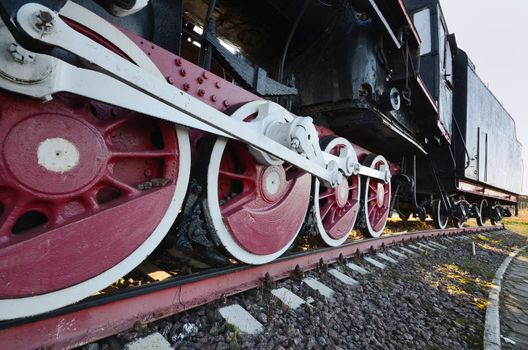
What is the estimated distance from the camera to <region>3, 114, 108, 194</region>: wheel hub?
84 centimetres

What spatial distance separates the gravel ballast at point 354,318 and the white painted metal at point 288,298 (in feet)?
0.11

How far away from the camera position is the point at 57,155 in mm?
912

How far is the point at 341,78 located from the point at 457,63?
16.2 feet

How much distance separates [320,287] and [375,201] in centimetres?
175

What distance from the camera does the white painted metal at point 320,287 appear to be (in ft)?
5.69

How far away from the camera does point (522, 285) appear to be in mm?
2902

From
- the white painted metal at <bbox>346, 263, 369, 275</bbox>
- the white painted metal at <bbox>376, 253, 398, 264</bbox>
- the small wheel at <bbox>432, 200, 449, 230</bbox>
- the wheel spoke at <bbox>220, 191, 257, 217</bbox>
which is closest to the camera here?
the wheel spoke at <bbox>220, 191, 257, 217</bbox>

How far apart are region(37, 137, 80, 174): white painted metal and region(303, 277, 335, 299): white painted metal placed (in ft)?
4.81

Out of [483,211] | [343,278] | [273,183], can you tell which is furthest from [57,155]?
[483,211]

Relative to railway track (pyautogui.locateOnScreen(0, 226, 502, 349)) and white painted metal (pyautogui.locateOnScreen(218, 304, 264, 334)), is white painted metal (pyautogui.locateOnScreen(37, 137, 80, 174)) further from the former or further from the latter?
white painted metal (pyautogui.locateOnScreen(218, 304, 264, 334))

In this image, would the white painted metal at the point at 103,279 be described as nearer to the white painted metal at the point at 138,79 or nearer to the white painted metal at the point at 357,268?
the white painted metal at the point at 138,79

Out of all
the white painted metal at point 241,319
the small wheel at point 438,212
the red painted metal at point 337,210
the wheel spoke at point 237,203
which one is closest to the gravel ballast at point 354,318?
the white painted metal at point 241,319

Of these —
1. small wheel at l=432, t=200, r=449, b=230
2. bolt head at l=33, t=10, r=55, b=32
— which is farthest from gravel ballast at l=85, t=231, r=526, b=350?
small wheel at l=432, t=200, r=449, b=230

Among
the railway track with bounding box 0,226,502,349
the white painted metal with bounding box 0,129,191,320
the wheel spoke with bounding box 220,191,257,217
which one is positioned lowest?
the railway track with bounding box 0,226,502,349
